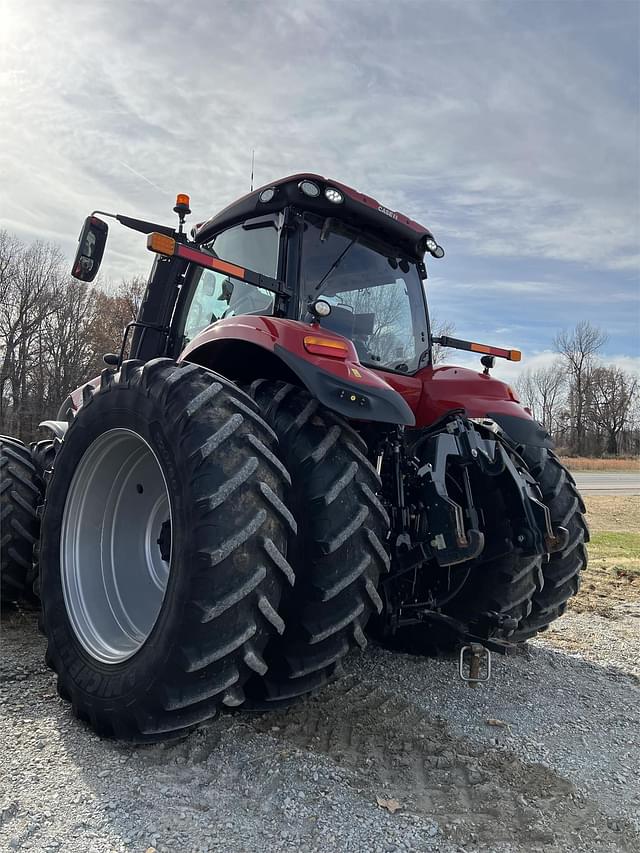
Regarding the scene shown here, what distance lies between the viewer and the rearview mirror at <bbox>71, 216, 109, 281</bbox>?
A: 3.58 metres

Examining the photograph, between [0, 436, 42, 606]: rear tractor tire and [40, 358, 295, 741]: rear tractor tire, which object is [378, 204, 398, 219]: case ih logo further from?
[0, 436, 42, 606]: rear tractor tire

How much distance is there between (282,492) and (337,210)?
1.69 metres

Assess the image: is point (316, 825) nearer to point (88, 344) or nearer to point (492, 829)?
point (492, 829)

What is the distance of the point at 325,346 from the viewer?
7.92ft

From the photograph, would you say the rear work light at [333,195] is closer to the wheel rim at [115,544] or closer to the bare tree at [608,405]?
the wheel rim at [115,544]

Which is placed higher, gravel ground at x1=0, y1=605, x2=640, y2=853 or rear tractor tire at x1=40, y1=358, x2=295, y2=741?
rear tractor tire at x1=40, y1=358, x2=295, y2=741

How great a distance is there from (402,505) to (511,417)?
1.13 m

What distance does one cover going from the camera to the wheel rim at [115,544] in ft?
8.66

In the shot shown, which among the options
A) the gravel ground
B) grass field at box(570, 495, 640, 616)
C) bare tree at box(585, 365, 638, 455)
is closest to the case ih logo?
the gravel ground

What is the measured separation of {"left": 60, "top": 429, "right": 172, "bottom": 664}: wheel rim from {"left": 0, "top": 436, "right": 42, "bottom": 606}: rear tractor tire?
1.17 metres

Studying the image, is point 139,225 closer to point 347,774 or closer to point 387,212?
point 387,212

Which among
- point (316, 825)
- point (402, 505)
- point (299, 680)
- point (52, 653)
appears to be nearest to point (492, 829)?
point (316, 825)

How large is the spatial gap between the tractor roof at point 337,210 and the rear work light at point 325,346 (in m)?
0.94

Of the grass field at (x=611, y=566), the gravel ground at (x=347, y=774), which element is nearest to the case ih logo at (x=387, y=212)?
the gravel ground at (x=347, y=774)
